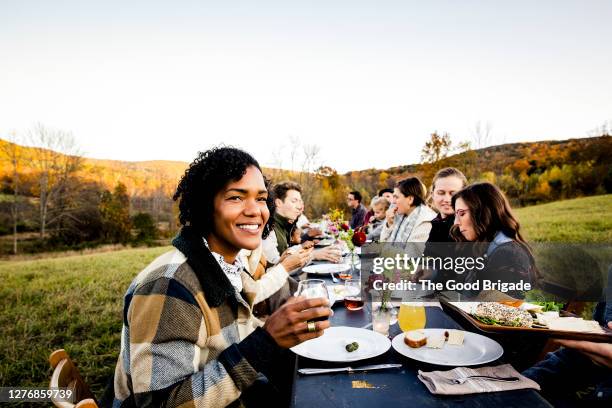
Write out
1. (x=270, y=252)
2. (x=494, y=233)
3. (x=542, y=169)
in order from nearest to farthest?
(x=494, y=233) → (x=270, y=252) → (x=542, y=169)

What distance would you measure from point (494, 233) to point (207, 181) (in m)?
2.30

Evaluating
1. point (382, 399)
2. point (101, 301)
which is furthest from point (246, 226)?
point (101, 301)

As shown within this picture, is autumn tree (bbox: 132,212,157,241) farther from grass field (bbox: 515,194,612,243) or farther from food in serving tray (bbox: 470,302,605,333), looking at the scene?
food in serving tray (bbox: 470,302,605,333)

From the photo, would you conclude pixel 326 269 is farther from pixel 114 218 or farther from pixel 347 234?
pixel 114 218

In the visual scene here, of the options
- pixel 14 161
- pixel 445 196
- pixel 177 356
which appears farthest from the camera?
pixel 14 161

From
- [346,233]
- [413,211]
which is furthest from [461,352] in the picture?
[346,233]

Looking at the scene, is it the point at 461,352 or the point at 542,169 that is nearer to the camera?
the point at 461,352

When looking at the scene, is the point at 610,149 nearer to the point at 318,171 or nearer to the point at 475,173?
the point at 475,173

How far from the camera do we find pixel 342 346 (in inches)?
64.2

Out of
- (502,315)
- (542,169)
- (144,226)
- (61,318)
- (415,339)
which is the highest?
(542,169)

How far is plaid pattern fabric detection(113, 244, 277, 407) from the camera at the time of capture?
3.72 ft

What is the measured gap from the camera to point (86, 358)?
4.49 metres

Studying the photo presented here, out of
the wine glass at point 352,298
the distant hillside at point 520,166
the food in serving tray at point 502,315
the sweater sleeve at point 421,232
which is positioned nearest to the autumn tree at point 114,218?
the distant hillside at point 520,166

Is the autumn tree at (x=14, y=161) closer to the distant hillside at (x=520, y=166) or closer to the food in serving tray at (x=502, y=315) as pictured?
the distant hillside at (x=520, y=166)
